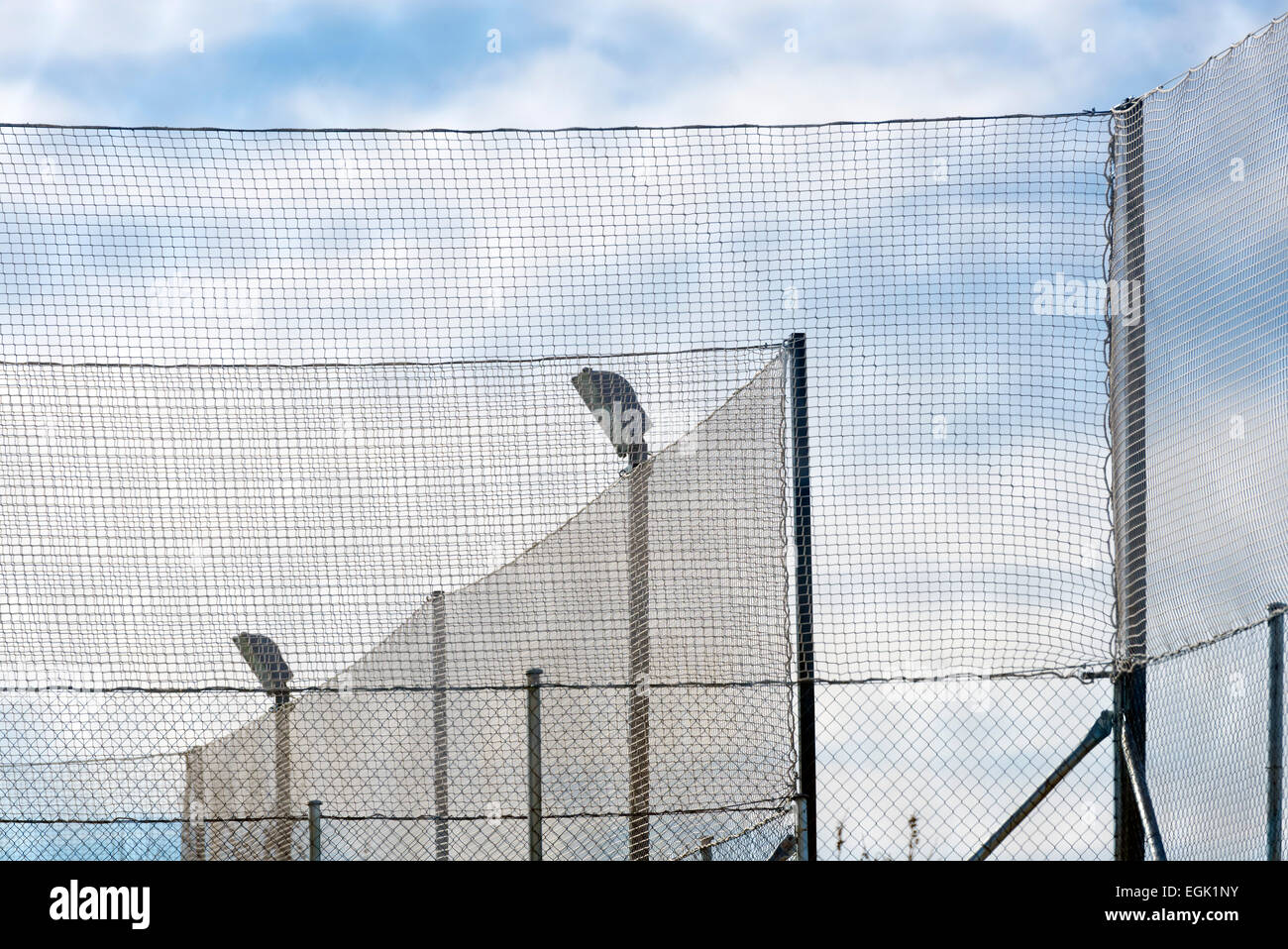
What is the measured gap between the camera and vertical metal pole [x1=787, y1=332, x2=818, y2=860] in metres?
4.47

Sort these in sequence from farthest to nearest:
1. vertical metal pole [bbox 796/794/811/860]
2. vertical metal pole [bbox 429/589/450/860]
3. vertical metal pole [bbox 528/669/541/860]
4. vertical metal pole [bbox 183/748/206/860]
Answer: vertical metal pole [bbox 183/748/206/860], vertical metal pole [bbox 429/589/450/860], vertical metal pole [bbox 528/669/541/860], vertical metal pole [bbox 796/794/811/860]

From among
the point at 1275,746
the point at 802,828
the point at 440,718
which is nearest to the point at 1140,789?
the point at 1275,746

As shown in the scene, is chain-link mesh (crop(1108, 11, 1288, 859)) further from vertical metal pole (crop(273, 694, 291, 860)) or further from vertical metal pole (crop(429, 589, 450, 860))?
vertical metal pole (crop(273, 694, 291, 860))

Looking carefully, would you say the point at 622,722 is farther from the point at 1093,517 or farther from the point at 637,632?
the point at 1093,517

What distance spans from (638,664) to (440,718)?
88 cm

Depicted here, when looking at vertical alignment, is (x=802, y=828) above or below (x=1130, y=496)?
below

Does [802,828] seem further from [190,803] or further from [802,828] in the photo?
[190,803]

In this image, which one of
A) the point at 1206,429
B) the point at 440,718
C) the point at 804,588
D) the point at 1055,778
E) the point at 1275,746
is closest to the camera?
the point at 1275,746

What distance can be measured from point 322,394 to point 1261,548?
11.1 ft

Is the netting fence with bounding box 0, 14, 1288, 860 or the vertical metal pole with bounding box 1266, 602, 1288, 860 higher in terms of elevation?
the netting fence with bounding box 0, 14, 1288, 860

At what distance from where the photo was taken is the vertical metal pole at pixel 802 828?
4453mm

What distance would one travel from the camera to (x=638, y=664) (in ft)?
15.7

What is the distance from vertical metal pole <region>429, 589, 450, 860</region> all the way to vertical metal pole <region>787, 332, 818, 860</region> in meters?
1.40

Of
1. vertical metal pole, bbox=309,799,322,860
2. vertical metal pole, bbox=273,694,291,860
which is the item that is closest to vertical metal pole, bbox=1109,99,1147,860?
vertical metal pole, bbox=309,799,322,860
